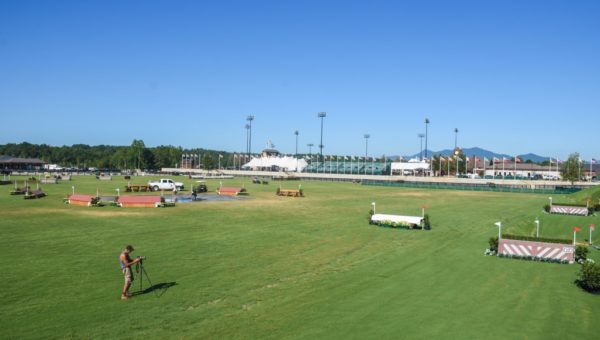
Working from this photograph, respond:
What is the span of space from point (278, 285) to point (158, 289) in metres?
4.13

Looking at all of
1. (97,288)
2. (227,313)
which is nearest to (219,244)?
(97,288)

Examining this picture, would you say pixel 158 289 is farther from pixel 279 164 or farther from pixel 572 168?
pixel 279 164

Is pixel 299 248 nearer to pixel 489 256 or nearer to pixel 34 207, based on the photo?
pixel 489 256

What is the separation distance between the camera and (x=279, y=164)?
529 ft

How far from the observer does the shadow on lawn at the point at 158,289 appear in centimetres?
1522

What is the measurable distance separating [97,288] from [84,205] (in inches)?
1121

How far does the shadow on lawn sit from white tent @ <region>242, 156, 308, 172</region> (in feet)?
462

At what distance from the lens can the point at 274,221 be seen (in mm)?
34000

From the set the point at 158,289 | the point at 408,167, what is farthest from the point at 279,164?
the point at 158,289

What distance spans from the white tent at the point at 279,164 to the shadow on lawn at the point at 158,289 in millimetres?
140849

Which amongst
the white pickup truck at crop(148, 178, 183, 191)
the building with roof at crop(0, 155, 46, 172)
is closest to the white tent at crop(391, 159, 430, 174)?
the white pickup truck at crop(148, 178, 183, 191)

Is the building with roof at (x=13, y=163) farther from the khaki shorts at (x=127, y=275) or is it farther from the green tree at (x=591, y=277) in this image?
the green tree at (x=591, y=277)

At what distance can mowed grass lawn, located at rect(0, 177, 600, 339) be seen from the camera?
12.5 meters

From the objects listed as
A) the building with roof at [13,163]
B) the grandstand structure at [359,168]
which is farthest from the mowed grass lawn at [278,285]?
the building with roof at [13,163]
